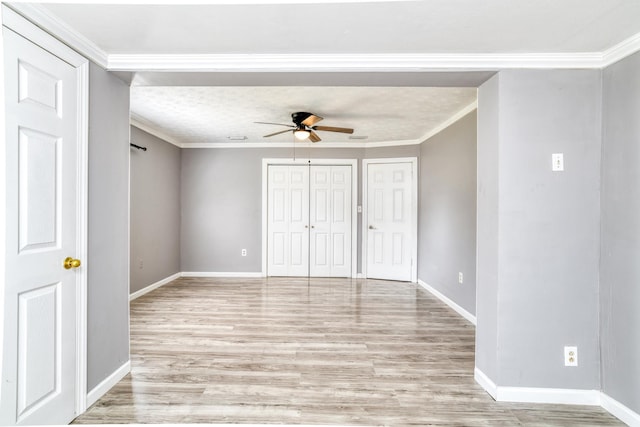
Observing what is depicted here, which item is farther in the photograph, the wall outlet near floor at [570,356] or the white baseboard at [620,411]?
the wall outlet near floor at [570,356]

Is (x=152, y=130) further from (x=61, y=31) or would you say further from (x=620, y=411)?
(x=620, y=411)

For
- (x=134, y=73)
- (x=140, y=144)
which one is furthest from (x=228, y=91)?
(x=140, y=144)

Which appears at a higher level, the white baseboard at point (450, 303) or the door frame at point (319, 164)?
the door frame at point (319, 164)

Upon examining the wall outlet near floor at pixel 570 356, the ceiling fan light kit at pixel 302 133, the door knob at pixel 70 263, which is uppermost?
the ceiling fan light kit at pixel 302 133

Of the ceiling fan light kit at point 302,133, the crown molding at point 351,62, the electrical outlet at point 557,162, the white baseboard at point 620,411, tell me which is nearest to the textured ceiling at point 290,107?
the ceiling fan light kit at point 302,133

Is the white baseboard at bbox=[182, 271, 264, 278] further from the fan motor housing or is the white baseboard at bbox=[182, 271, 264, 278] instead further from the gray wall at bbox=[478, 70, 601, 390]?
the gray wall at bbox=[478, 70, 601, 390]

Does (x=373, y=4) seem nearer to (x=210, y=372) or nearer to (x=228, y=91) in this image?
(x=228, y=91)

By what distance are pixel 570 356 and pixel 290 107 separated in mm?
3228

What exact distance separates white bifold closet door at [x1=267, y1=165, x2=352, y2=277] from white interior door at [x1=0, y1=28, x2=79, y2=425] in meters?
3.84

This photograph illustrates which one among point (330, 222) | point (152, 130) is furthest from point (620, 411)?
point (152, 130)

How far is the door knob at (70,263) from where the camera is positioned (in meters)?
1.80

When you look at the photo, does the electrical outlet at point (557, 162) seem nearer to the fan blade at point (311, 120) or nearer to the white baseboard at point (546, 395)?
the white baseboard at point (546, 395)

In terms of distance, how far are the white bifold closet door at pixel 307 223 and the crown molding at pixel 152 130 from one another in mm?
1582

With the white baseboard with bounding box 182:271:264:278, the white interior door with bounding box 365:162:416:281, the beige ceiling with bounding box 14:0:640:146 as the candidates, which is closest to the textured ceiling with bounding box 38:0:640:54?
the beige ceiling with bounding box 14:0:640:146
